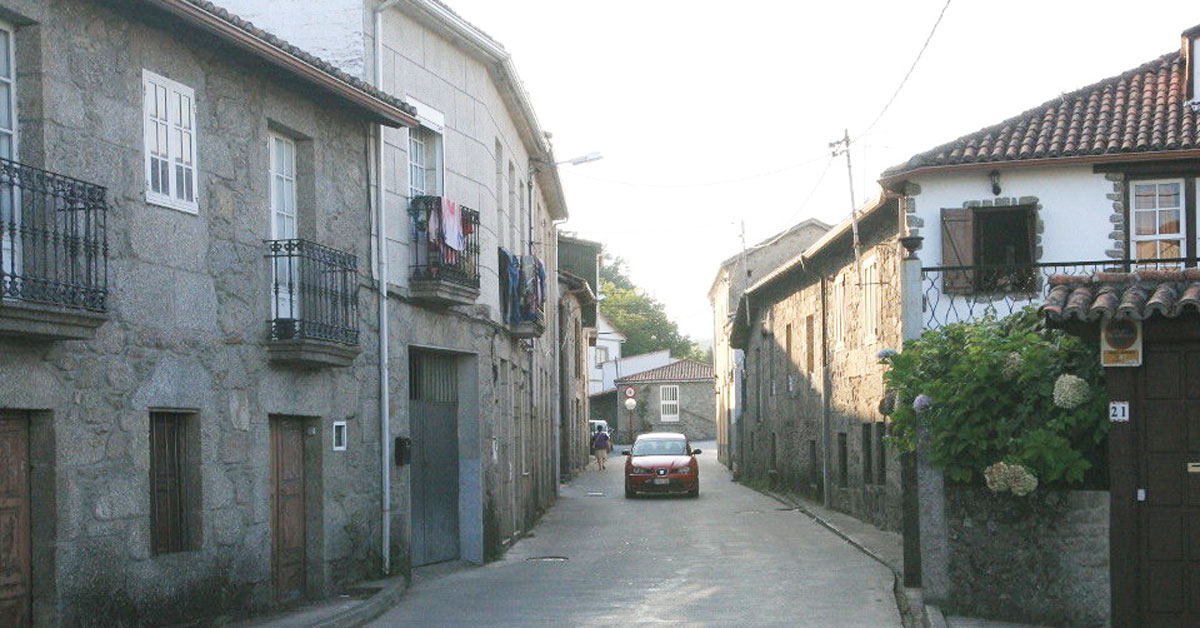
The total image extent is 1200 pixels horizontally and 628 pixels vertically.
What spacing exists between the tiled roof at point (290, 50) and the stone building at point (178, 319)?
1.7 inches

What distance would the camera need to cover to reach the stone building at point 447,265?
16.3 metres

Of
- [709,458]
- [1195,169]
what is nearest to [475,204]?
[1195,169]

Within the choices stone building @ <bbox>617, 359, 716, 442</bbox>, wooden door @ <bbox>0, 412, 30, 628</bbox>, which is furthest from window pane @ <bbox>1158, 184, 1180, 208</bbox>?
stone building @ <bbox>617, 359, 716, 442</bbox>

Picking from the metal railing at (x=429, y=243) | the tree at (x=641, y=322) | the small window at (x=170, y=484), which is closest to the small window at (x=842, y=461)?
the metal railing at (x=429, y=243)

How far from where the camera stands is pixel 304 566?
47.2 feet

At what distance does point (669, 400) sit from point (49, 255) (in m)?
68.6

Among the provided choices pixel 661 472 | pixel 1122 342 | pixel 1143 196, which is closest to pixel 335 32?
pixel 1122 342

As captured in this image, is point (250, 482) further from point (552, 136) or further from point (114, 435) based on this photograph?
point (552, 136)

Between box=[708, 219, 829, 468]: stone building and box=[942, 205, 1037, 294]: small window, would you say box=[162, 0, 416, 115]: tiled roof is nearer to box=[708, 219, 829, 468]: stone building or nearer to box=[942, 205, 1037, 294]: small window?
box=[942, 205, 1037, 294]: small window

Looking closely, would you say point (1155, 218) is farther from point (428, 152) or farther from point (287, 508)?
point (287, 508)

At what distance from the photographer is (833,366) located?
28375 mm

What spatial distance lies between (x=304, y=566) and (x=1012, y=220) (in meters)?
12.5

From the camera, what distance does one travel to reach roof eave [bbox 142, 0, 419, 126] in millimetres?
10859

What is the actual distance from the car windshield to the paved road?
727 cm
